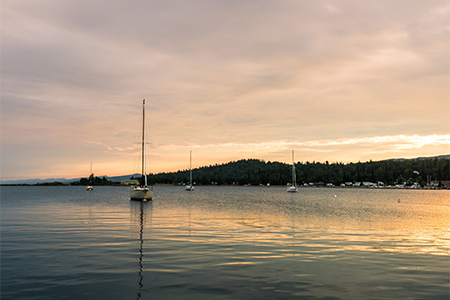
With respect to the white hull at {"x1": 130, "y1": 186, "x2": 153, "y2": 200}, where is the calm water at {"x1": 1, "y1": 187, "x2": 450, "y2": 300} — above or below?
below

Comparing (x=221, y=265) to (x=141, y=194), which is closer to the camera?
(x=221, y=265)

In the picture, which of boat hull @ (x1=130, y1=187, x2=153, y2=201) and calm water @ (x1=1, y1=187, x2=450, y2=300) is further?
boat hull @ (x1=130, y1=187, x2=153, y2=201)

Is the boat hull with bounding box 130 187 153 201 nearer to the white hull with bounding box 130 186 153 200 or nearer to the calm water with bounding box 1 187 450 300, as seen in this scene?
the white hull with bounding box 130 186 153 200

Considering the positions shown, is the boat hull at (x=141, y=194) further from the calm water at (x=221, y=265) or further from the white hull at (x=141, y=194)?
the calm water at (x=221, y=265)

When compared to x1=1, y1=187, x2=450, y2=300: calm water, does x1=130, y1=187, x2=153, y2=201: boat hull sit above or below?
above

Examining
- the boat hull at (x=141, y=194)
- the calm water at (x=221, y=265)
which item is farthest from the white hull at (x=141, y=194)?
the calm water at (x=221, y=265)

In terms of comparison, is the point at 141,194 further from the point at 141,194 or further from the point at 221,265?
the point at 221,265

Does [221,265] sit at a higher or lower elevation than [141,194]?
lower

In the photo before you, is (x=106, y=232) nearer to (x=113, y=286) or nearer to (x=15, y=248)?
(x=15, y=248)

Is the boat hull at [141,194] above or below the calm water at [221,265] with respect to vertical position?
above

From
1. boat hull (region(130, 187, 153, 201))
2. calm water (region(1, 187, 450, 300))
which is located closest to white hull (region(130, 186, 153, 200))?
boat hull (region(130, 187, 153, 201))

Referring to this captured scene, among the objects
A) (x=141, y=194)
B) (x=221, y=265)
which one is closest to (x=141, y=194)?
(x=141, y=194)

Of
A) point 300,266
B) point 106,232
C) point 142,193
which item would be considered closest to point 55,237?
point 106,232

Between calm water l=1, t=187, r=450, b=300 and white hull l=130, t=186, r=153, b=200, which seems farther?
white hull l=130, t=186, r=153, b=200
